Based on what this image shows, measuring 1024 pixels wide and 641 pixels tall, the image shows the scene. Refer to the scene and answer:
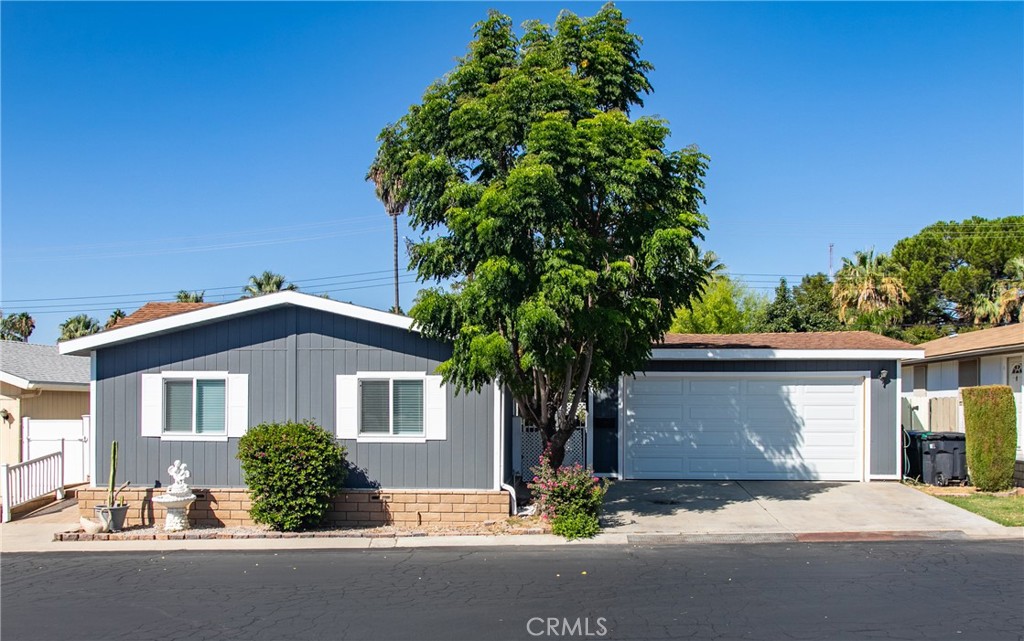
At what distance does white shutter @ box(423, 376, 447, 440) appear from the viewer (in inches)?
504

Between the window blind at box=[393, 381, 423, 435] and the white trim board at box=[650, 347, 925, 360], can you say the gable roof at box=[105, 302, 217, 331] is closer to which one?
the window blind at box=[393, 381, 423, 435]

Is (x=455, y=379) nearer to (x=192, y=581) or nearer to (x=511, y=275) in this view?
(x=511, y=275)

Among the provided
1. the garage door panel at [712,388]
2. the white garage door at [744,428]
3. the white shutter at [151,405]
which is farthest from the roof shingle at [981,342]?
the white shutter at [151,405]

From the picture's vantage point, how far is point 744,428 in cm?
1609

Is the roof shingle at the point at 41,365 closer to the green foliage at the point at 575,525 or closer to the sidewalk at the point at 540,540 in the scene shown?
the sidewalk at the point at 540,540

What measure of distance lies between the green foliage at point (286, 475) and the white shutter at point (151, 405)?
202cm

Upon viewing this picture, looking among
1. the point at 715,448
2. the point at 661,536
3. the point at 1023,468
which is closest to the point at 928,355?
the point at 1023,468

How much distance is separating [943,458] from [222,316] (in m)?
13.8

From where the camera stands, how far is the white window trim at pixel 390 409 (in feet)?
42.0

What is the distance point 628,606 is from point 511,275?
4.79 meters

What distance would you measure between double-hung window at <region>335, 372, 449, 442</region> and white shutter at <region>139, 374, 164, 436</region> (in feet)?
9.71

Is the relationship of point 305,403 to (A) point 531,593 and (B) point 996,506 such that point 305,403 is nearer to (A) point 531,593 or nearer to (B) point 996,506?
(A) point 531,593

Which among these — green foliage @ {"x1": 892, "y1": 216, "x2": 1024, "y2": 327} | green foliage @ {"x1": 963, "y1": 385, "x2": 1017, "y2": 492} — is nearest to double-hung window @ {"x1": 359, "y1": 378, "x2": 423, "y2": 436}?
green foliage @ {"x1": 963, "y1": 385, "x2": 1017, "y2": 492}

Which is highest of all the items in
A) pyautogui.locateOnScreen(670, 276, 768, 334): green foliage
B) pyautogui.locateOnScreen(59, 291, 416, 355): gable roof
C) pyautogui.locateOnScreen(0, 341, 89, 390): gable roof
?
pyautogui.locateOnScreen(670, 276, 768, 334): green foliage
